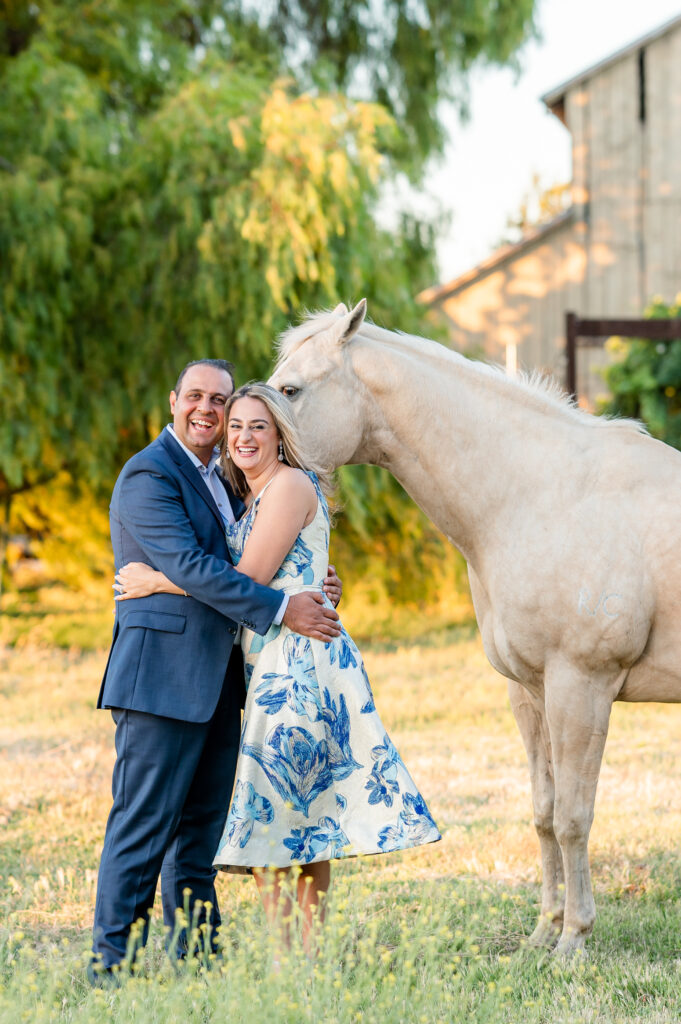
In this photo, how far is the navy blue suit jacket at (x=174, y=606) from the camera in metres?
2.92

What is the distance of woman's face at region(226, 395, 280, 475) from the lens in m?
2.96

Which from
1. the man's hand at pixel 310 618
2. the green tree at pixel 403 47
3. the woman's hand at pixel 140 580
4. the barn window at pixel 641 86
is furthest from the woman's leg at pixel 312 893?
the barn window at pixel 641 86

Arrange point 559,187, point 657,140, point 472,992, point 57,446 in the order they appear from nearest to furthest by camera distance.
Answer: point 472,992
point 57,446
point 657,140
point 559,187

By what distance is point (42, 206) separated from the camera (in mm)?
7957

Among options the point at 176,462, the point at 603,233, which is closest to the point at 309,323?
the point at 176,462

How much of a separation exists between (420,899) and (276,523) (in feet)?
5.97

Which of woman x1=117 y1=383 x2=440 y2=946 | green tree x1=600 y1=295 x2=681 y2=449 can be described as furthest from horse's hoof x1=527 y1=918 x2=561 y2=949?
green tree x1=600 y1=295 x2=681 y2=449

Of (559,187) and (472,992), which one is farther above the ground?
(559,187)

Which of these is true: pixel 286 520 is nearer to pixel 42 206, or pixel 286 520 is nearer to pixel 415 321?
pixel 42 206

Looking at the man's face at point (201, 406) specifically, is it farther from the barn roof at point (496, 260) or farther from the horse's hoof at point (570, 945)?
the barn roof at point (496, 260)

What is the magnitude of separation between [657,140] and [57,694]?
11.5 meters

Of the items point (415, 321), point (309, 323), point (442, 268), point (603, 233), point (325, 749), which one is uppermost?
point (603, 233)

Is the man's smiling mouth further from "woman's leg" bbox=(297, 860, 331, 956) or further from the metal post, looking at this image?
the metal post

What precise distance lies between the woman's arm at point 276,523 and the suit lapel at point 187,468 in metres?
0.26
